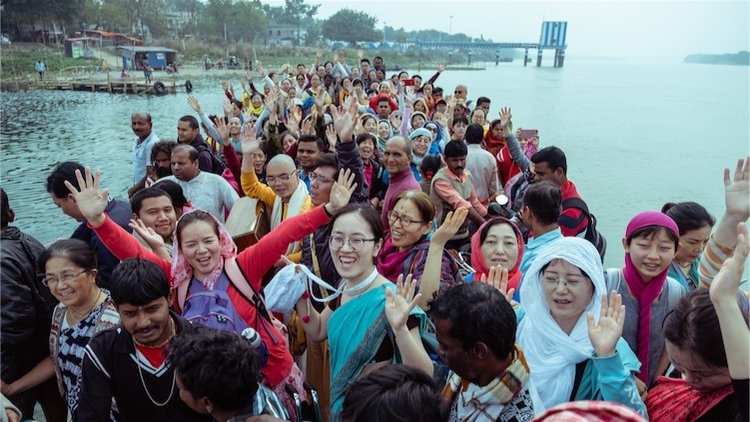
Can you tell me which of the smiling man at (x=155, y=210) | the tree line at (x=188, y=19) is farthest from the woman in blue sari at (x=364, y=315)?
the tree line at (x=188, y=19)

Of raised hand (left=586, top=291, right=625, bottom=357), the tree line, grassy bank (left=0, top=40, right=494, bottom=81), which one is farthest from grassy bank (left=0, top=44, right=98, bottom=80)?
raised hand (left=586, top=291, right=625, bottom=357)

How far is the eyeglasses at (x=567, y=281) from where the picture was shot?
1.95 meters

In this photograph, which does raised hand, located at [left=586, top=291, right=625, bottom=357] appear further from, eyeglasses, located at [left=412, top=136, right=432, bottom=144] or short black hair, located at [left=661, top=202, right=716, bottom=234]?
eyeglasses, located at [left=412, top=136, right=432, bottom=144]

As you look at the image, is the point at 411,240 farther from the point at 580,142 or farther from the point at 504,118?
the point at 580,142

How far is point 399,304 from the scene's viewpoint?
1.93 meters

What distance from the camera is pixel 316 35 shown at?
94875mm

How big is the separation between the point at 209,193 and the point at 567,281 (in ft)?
10.2

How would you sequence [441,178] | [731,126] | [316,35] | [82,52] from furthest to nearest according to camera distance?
[316,35]
[82,52]
[731,126]
[441,178]

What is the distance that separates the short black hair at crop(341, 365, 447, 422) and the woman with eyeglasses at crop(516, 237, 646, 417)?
68 centimetres

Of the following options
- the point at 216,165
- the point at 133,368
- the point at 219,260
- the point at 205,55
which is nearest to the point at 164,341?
the point at 133,368

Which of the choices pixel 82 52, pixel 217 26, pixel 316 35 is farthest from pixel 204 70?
pixel 316 35

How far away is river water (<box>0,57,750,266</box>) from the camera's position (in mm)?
10086

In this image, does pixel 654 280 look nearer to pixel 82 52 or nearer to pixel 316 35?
pixel 82 52

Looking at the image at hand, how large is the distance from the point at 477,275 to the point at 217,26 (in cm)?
7962
